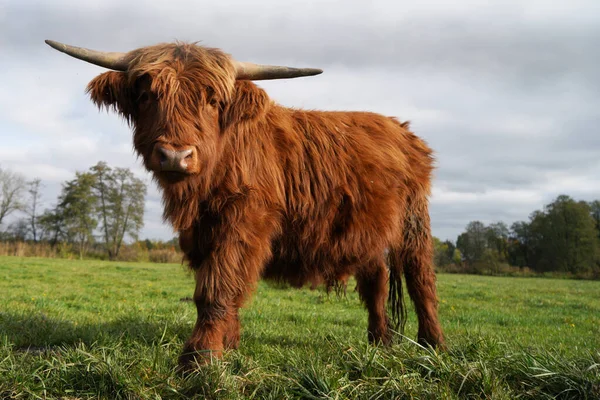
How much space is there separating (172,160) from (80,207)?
47.5 metres

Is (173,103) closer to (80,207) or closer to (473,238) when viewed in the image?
(80,207)

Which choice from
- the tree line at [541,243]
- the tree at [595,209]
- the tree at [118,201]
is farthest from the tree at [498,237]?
the tree at [118,201]

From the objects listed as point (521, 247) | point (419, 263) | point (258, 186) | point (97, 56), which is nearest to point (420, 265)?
point (419, 263)

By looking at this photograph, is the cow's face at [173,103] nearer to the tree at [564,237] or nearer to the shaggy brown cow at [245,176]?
the shaggy brown cow at [245,176]

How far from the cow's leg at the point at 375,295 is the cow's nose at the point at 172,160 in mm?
2811

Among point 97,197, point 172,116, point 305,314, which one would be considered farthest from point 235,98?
point 97,197

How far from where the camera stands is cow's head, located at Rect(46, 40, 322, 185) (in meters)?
3.33

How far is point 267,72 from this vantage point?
414cm

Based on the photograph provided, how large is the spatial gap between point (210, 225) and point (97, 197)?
153 feet

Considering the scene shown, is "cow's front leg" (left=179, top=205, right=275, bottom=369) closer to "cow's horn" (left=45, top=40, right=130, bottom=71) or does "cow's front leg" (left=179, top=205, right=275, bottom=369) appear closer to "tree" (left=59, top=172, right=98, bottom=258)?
"cow's horn" (left=45, top=40, right=130, bottom=71)

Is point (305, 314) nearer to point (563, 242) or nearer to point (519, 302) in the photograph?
point (519, 302)

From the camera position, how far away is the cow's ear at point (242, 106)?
388cm

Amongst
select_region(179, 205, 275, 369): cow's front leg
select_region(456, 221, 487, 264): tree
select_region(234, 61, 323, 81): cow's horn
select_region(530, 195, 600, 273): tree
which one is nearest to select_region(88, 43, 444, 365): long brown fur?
select_region(179, 205, 275, 369): cow's front leg

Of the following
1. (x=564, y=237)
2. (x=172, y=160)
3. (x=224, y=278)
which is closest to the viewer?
(x=172, y=160)
